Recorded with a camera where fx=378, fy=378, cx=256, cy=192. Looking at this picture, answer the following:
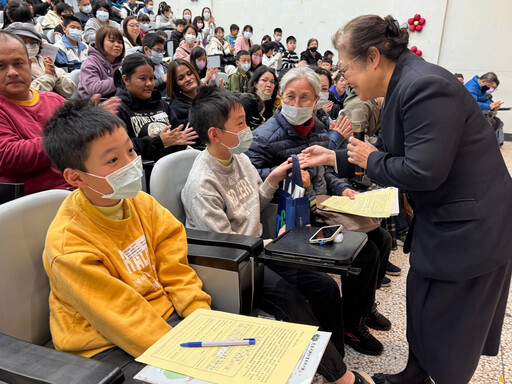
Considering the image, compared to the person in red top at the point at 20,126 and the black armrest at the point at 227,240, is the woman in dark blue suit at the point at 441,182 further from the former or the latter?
the person in red top at the point at 20,126

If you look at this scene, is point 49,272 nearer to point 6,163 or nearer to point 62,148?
point 62,148

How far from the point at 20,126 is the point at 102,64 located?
1872mm

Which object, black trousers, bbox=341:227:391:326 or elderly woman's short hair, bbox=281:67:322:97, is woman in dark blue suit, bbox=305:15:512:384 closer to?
black trousers, bbox=341:227:391:326

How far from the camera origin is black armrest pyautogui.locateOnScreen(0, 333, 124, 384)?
71 centimetres

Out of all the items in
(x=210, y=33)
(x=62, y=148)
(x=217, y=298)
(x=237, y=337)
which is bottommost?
(x=217, y=298)

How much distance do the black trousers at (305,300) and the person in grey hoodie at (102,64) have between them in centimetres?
230

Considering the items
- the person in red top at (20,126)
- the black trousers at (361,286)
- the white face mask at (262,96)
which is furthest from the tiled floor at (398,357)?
the white face mask at (262,96)

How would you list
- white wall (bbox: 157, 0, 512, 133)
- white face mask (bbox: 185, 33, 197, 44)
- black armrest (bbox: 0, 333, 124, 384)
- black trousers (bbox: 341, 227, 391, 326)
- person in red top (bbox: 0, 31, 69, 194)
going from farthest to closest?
white wall (bbox: 157, 0, 512, 133) → white face mask (bbox: 185, 33, 197, 44) → black trousers (bbox: 341, 227, 391, 326) → person in red top (bbox: 0, 31, 69, 194) → black armrest (bbox: 0, 333, 124, 384)

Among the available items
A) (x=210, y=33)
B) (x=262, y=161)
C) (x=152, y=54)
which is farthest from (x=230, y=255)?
(x=210, y=33)

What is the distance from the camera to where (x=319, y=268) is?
1133 millimetres

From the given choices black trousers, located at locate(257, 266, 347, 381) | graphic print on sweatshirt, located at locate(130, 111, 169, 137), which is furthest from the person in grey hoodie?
black trousers, located at locate(257, 266, 347, 381)

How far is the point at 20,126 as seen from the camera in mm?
1558

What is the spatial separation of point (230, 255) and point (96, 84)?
2.42 meters

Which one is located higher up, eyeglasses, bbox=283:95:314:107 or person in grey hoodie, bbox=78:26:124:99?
person in grey hoodie, bbox=78:26:124:99
